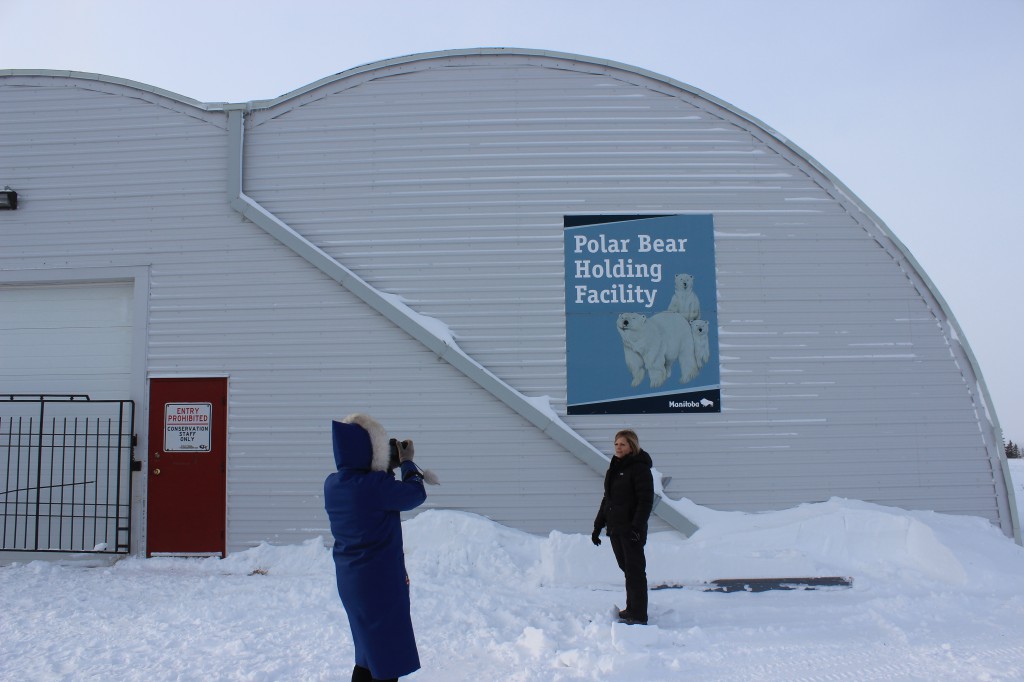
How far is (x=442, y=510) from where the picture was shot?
8.41 metres

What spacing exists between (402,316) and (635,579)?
13.6ft

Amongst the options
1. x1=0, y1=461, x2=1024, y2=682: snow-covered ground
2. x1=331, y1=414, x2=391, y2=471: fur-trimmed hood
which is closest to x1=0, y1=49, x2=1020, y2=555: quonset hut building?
x1=0, y1=461, x2=1024, y2=682: snow-covered ground

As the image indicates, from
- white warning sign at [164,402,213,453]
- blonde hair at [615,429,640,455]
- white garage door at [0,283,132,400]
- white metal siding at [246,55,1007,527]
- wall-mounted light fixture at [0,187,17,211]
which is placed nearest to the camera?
blonde hair at [615,429,640,455]

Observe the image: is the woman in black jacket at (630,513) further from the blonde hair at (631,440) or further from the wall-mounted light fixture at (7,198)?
the wall-mounted light fixture at (7,198)

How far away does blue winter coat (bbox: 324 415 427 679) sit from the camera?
3602 millimetres

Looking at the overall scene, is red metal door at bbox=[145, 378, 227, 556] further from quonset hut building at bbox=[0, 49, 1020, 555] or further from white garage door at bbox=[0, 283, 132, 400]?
white garage door at bbox=[0, 283, 132, 400]

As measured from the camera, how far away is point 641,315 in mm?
8664

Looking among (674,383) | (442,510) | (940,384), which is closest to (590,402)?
(674,383)

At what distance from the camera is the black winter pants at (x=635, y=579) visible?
581 cm

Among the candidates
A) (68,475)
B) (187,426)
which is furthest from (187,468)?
(68,475)

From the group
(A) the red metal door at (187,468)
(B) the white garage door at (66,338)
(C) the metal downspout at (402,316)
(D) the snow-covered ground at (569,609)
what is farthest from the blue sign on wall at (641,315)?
(B) the white garage door at (66,338)

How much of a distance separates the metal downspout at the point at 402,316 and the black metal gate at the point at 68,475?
2.70 meters

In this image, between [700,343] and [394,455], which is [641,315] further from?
[394,455]

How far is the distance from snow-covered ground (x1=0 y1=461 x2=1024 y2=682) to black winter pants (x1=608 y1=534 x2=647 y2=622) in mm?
262
